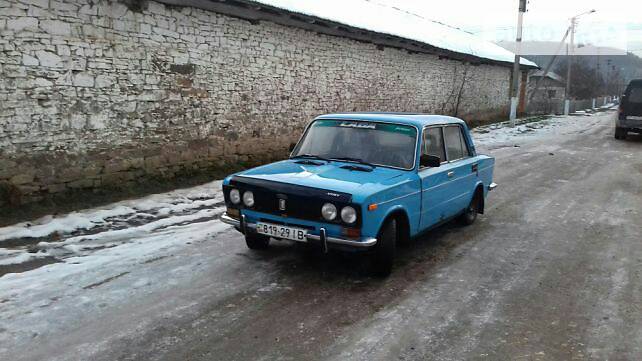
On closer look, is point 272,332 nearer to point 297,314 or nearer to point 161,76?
point 297,314

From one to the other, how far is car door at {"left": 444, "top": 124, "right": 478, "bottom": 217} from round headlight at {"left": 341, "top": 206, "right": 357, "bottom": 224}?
1908mm

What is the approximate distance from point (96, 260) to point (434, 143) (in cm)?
387

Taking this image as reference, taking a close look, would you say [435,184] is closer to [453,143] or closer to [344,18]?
[453,143]

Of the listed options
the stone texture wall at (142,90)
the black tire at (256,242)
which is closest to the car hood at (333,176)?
the black tire at (256,242)

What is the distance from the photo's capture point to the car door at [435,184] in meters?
5.28

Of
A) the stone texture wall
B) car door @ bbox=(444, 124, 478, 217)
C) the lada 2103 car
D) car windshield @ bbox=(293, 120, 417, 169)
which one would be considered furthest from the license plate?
the stone texture wall

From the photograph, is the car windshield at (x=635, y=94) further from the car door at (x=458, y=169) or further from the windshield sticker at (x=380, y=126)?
the windshield sticker at (x=380, y=126)

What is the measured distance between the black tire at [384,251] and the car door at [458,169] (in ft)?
4.78

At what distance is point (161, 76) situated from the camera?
29.5 feet

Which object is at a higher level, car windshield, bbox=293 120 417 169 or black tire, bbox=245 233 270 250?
car windshield, bbox=293 120 417 169

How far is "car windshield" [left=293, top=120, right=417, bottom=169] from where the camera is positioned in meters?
5.28

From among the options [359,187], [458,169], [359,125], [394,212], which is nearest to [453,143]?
[458,169]

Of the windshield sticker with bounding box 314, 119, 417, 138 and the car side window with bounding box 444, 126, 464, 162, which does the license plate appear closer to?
the windshield sticker with bounding box 314, 119, 417, 138

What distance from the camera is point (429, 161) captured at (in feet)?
17.2
